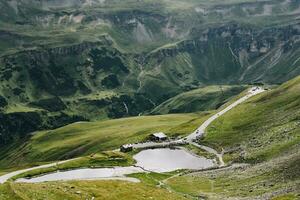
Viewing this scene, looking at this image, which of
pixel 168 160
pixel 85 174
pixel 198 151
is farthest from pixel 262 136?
pixel 85 174

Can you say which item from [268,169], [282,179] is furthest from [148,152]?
[282,179]

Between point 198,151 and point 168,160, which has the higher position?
point 198,151

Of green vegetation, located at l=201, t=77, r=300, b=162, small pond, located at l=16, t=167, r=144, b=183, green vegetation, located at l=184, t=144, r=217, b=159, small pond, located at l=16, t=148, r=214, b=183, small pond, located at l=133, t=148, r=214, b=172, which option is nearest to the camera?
green vegetation, located at l=201, t=77, r=300, b=162

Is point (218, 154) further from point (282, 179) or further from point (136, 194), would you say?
point (136, 194)

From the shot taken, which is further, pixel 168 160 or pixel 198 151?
pixel 198 151

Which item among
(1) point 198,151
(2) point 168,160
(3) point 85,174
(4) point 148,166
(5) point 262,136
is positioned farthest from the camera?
(1) point 198,151

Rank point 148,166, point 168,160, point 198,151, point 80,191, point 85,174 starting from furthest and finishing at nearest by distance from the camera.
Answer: point 198,151 < point 168,160 < point 148,166 < point 85,174 < point 80,191

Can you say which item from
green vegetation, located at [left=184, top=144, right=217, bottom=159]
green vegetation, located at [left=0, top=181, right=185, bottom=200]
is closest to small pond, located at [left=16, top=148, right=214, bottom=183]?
green vegetation, located at [left=184, top=144, right=217, bottom=159]

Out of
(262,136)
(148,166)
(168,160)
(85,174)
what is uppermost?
(262,136)

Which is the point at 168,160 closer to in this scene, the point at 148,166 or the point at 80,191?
the point at 148,166

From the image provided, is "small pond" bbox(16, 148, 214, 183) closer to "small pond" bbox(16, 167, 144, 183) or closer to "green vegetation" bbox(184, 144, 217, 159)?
"small pond" bbox(16, 167, 144, 183)

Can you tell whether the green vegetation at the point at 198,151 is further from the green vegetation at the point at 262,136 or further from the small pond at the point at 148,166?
the green vegetation at the point at 262,136
